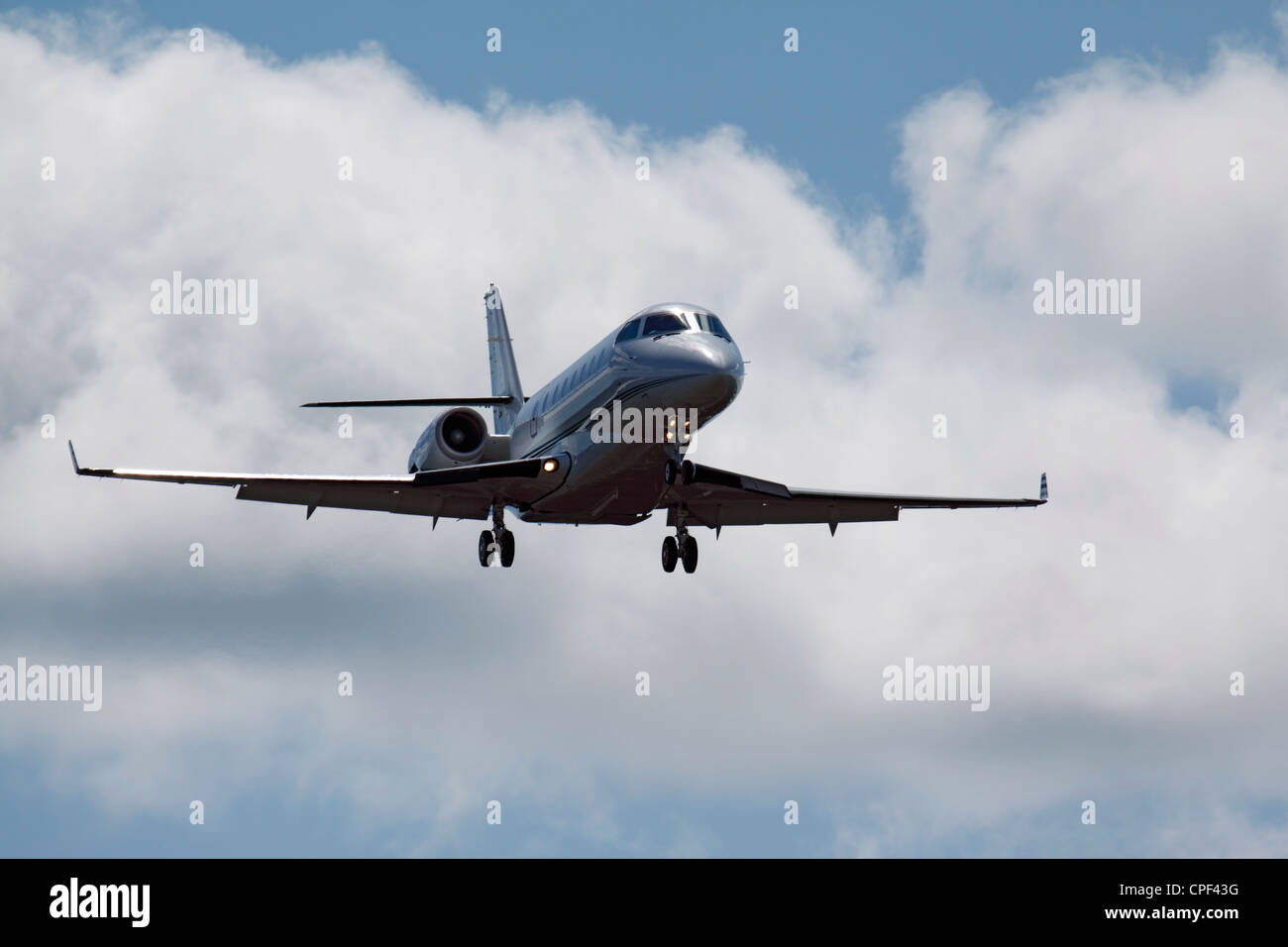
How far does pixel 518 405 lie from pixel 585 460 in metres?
13.6

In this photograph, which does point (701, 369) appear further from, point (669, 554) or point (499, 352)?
point (499, 352)

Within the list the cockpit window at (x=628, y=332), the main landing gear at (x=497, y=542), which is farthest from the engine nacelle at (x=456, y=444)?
the cockpit window at (x=628, y=332)

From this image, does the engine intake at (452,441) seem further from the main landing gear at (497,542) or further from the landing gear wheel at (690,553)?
the landing gear wheel at (690,553)

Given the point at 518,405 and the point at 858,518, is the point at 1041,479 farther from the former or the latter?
the point at 518,405

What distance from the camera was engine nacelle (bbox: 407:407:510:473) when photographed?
42938 millimetres

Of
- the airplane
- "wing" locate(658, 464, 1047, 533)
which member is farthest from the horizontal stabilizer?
"wing" locate(658, 464, 1047, 533)

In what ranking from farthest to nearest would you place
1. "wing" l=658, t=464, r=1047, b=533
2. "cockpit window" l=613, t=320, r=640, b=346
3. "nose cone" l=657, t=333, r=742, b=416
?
"wing" l=658, t=464, r=1047, b=533 → "cockpit window" l=613, t=320, r=640, b=346 → "nose cone" l=657, t=333, r=742, b=416

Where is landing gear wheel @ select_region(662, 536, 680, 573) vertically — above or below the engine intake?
below

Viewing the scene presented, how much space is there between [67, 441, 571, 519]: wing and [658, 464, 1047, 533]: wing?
3.00 m

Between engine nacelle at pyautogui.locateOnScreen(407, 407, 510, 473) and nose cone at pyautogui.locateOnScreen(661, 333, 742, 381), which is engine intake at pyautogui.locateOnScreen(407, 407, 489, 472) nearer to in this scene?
engine nacelle at pyautogui.locateOnScreen(407, 407, 510, 473)

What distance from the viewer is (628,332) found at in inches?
1411

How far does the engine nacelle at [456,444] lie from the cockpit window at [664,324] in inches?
350
